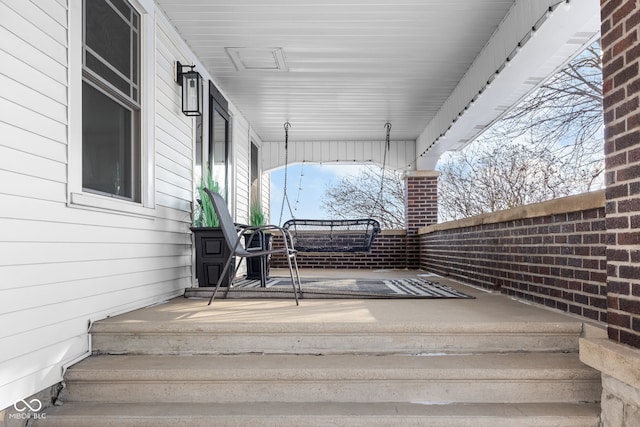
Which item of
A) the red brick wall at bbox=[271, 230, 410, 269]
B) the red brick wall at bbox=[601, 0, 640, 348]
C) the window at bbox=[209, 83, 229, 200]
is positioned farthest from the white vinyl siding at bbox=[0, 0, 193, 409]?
the red brick wall at bbox=[271, 230, 410, 269]

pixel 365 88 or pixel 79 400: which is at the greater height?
pixel 365 88

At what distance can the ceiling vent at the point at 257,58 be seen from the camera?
4.42 m

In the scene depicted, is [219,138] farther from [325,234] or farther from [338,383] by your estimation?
[338,383]

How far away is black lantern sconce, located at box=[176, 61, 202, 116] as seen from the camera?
4.10 metres

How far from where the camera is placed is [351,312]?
2.98m

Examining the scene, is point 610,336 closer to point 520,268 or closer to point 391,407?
point 391,407

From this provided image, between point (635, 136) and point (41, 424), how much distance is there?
8.63 ft

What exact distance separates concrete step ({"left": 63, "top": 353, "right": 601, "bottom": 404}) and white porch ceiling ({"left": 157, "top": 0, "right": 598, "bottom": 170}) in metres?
2.18

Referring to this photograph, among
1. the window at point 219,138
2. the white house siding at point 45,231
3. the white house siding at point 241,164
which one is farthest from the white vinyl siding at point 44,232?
the white house siding at point 241,164

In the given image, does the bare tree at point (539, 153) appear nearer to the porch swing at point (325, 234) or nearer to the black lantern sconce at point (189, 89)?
the porch swing at point (325, 234)

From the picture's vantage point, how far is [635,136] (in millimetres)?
1900

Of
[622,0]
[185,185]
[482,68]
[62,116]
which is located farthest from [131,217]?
[482,68]

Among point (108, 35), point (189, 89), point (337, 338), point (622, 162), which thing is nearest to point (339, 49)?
point (189, 89)

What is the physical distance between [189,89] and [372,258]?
495 cm
